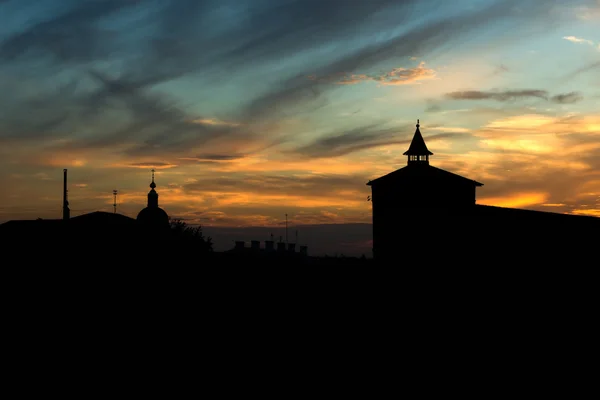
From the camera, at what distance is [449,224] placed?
148 ft

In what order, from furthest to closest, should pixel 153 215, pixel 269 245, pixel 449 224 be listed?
pixel 269 245
pixel 153 215
pixel 449 224

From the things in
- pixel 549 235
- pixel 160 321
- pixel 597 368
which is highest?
pixel 549 235

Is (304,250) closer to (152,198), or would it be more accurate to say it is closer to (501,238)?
(152,198)

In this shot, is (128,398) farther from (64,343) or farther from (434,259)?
(434,259)

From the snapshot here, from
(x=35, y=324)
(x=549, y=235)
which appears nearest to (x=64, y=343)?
(x=35, y=324)

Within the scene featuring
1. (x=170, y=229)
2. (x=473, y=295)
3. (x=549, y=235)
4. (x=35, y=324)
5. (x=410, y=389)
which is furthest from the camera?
(x=170, y=229)

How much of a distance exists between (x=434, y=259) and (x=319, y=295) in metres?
12.9

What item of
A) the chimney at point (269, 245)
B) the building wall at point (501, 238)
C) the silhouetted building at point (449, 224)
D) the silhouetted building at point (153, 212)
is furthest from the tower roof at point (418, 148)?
the chimney at point (269, 245)

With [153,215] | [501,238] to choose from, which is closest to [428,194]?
[501,238]

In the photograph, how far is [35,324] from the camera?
22656 mm

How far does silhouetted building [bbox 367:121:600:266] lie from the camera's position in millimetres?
36938

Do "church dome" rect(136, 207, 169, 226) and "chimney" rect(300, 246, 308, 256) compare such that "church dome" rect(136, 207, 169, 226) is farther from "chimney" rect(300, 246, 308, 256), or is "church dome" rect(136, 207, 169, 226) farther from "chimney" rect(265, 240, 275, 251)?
"chimney" rect(300, 246, 308, 256)

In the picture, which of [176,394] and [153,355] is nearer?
[176,394]

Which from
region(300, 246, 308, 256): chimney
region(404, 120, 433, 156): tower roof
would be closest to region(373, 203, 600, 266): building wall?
region(404, 120, 433, 156): tower roof
